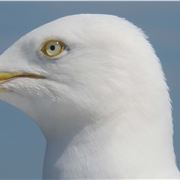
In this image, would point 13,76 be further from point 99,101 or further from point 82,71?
point 99,101

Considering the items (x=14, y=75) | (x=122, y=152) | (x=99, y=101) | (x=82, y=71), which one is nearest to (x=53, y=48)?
(x=82, y=71)

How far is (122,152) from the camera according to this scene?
7.85 m

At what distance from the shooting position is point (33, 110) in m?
8.20

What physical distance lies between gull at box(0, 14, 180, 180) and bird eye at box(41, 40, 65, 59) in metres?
0.01

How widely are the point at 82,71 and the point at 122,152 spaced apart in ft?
3.06

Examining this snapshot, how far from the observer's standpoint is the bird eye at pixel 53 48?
8102mm

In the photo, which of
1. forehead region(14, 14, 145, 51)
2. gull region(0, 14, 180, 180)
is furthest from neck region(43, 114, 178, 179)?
forehead region(14, 14, 145, 51)

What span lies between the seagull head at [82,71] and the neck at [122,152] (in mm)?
151

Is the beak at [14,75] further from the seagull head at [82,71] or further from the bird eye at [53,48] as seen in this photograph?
the bird eye at [53,48]

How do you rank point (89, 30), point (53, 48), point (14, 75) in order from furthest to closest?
point (14, 75), point (53, 48), point (89, 30)

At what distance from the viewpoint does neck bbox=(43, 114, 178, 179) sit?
7805 mm

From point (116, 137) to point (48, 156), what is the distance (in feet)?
2.78

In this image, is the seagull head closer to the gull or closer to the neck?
the gull

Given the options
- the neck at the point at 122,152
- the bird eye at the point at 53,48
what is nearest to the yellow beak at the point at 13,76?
the bird eye at the point at 53,48
